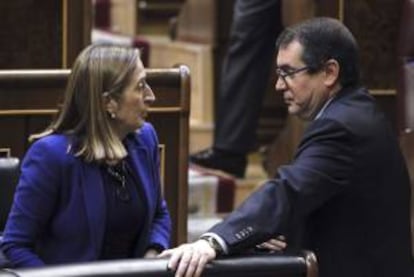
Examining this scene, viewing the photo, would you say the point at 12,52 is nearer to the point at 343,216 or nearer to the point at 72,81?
the point at 72,81

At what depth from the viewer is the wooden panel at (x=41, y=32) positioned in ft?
14.7

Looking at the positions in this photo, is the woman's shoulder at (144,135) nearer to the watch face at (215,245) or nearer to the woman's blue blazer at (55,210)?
the woman's blue blazer at (55,210)

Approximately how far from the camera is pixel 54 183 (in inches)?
120

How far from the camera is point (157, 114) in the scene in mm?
4094

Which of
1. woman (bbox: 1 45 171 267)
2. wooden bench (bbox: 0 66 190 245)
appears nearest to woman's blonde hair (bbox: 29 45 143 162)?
woman (bbox: 1 45 171 267)

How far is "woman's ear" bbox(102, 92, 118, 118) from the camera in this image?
3123 millimetres

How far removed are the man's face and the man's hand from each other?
1.70 ft

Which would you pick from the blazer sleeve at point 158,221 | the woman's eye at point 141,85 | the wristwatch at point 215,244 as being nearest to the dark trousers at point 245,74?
the blazer sleeve at point 158,221

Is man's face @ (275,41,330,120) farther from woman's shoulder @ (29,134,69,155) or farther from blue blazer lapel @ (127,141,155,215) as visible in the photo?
woman's shoulder @ (29,134,69,155)

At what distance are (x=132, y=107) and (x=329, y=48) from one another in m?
0.50

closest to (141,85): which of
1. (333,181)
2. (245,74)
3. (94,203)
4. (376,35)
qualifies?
(94,203)

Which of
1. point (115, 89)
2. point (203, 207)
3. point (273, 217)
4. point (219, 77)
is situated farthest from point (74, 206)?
point (219, 77)

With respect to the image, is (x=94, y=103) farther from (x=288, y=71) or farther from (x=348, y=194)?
(x=348, y=194)

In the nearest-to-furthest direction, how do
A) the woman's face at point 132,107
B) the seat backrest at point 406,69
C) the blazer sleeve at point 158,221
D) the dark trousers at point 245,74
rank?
1. the woman's face at point 132,107
2. the blazer sleeve at point 158,221
3. the seat backrest at point 406,69
4. the dark trousers at point 245,74
